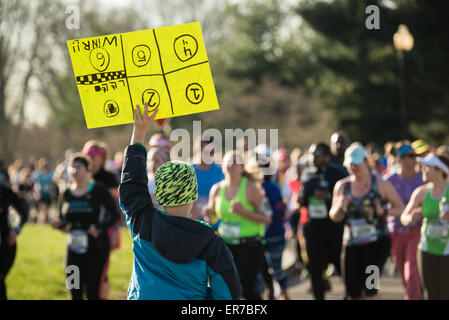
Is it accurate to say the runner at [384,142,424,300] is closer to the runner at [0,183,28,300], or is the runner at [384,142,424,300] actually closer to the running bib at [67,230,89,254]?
the running bib at [67,230,89,254]

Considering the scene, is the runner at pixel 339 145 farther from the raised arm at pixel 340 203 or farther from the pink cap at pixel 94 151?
the pink cap at pixel 94 151

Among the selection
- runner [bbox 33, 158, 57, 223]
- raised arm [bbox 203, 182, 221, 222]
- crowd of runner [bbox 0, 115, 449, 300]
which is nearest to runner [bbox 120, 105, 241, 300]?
crowd of runner [bbox 0, 115, 449, 300]

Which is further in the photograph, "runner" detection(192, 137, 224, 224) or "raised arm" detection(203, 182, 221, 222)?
"runner" detection(192, 137, 224, 224)

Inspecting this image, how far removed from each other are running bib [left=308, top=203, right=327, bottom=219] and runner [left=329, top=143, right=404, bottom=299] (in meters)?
1.31

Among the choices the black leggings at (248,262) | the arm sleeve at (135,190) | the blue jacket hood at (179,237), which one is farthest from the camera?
the black leggings at (248,262)

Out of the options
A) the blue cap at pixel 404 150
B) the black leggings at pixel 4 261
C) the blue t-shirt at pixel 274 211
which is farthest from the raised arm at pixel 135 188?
the blue cap at pixel 404 150

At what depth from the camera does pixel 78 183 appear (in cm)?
732

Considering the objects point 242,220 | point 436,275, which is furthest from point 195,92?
point 436,275

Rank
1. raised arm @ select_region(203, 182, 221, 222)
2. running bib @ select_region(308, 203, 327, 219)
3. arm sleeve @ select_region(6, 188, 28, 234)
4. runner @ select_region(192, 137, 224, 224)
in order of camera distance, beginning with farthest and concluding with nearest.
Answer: running bib @ select_region(308, 203, 327, 219), runner @ select_region(192, 137, 224, 224), raised arm @ select_region(203, 182, 221, 222), arm sleeve @ select_region(6, 188, 28, 234)

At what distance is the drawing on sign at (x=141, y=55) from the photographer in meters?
3.98

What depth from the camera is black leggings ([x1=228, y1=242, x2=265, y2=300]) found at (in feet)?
23.8
